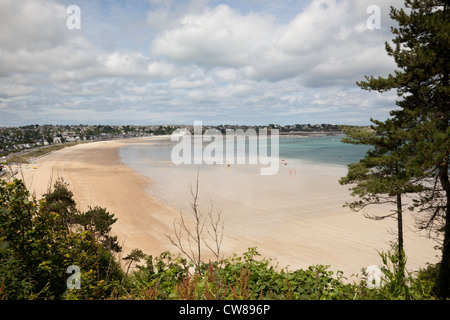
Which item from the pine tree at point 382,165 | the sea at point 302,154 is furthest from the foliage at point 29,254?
the sea at point 302,154

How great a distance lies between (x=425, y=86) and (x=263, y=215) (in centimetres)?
1557

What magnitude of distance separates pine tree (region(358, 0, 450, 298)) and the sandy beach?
4819 millimetres

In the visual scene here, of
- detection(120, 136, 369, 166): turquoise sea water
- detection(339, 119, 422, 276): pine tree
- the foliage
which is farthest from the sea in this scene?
the foliage

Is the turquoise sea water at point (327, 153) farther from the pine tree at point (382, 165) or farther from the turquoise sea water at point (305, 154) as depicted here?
the pine tree at point (382, 165)

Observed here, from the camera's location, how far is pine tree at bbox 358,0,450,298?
28.0ft

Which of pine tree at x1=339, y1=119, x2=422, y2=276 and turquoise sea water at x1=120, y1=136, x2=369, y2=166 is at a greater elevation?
pine tree at x1=339, y1=119, x2=422, y2=276

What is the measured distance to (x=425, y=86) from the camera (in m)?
9.45

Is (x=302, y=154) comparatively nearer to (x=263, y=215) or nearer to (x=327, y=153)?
(x=327, y=153)

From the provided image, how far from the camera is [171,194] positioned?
29719 mm

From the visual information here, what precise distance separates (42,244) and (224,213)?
18190 millimetres

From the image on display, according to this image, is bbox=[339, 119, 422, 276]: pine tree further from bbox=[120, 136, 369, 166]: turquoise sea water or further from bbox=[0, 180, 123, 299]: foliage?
bbox=[120, 136, 369, 166]: turquoise sea water

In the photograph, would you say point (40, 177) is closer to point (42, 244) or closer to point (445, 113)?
point (42, 244)

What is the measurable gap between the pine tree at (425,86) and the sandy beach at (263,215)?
15.8ft

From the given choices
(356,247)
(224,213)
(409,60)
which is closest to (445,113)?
(409,60)
